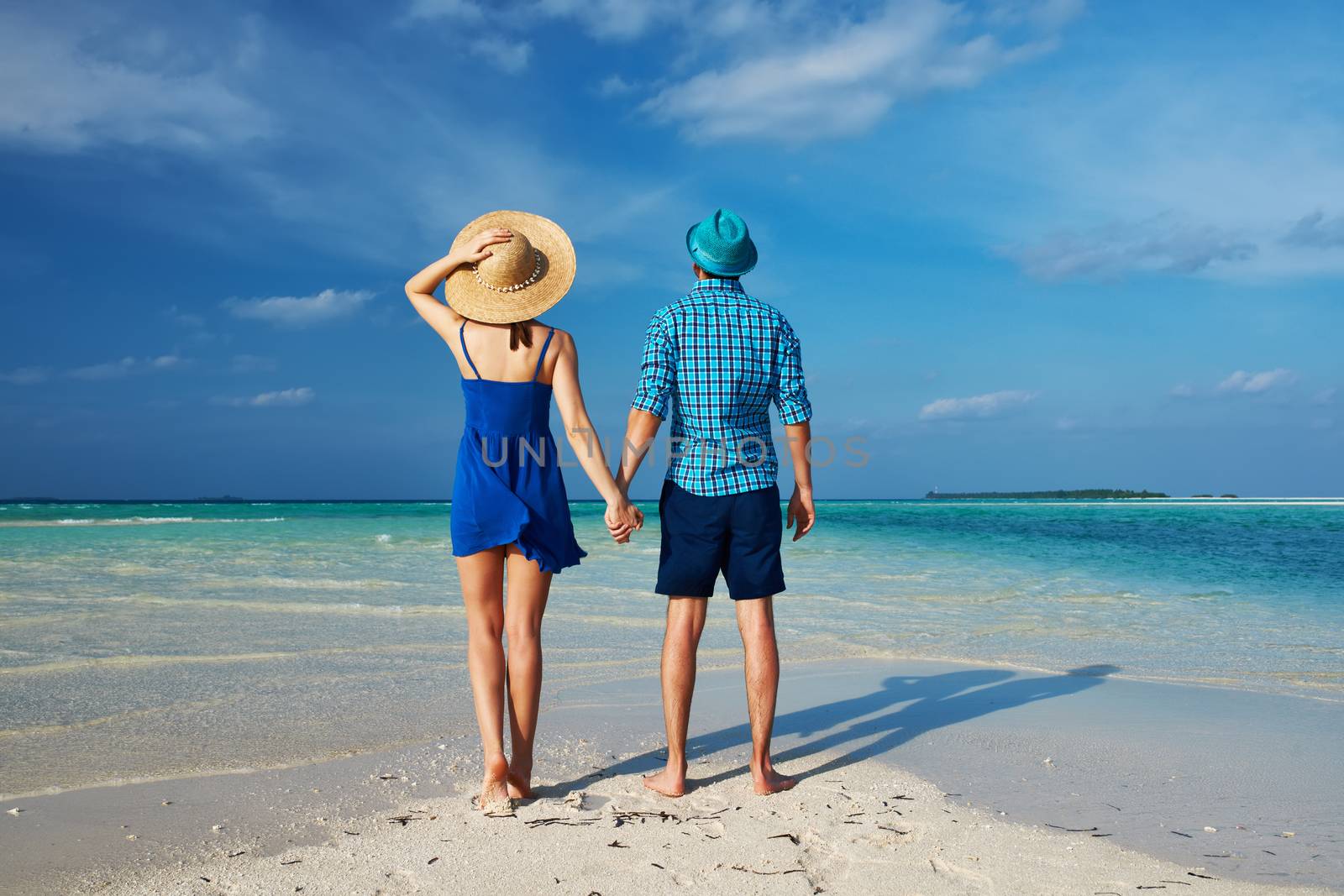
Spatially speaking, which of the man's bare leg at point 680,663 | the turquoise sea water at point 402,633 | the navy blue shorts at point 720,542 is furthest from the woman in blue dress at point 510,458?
the turquoise sea water at point 402,633

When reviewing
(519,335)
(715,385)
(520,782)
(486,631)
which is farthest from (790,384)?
(520,782)

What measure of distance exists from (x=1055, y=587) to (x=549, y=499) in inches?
360

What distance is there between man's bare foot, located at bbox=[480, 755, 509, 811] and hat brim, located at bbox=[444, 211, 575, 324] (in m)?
1.55

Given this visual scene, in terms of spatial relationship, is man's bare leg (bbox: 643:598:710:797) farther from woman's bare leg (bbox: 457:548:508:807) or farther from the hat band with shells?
the hat band with shells

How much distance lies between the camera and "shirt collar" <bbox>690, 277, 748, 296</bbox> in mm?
3496

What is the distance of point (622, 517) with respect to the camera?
3.27 metres

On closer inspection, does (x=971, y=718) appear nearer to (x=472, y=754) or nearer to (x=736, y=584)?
(x=736, y=584)

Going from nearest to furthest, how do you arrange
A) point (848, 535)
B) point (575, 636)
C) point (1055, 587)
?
point (575, 636) < point (1055, 587) < point (848, 535)

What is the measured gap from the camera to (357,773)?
3.43 meters

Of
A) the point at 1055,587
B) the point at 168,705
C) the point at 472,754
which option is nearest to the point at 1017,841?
the point at 472,754

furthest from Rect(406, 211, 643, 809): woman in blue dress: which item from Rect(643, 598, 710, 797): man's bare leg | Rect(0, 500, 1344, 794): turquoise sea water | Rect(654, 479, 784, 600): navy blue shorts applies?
Rect(0, 500, 1344, 794): turquoise sea water

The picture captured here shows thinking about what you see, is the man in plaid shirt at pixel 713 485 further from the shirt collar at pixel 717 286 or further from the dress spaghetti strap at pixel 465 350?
the dress spaghetti strap at pixel 465 350

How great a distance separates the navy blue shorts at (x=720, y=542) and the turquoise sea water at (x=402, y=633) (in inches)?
60.0

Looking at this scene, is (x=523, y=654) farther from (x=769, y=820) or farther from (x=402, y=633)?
(x=402, y=633)
